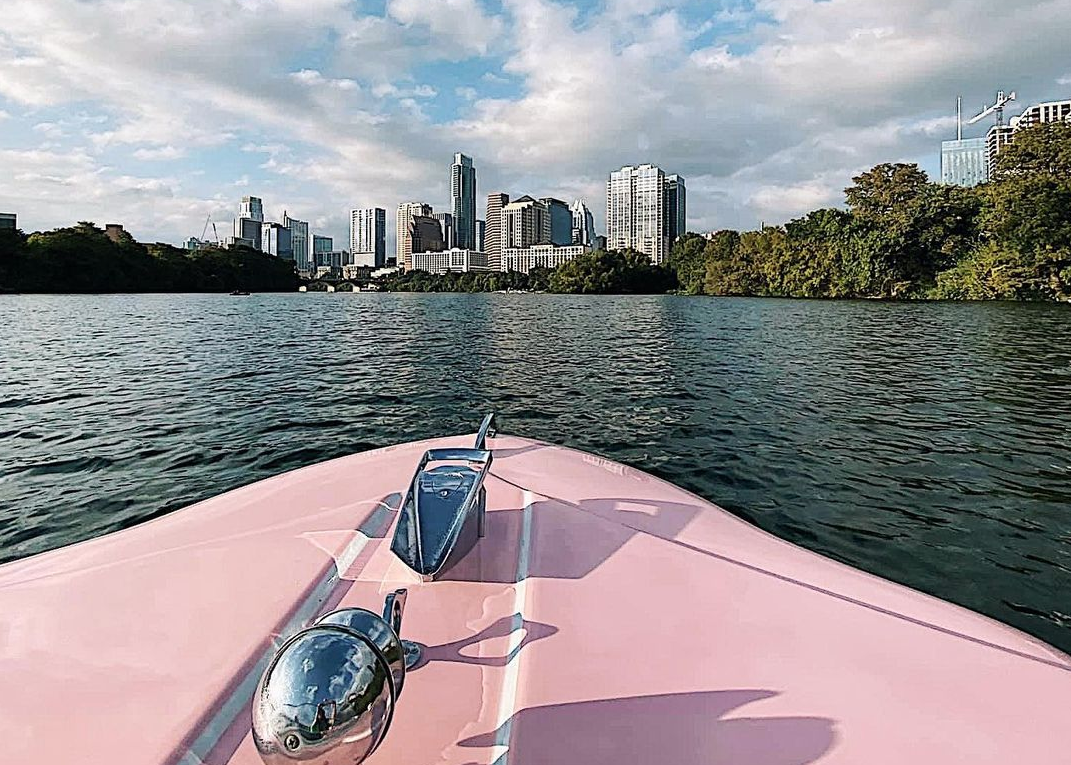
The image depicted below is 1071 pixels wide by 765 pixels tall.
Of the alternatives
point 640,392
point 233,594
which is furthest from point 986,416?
point 233,594

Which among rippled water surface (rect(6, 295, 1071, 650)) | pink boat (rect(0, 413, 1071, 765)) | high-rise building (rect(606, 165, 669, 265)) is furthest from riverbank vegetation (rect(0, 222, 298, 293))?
high-rise building (rect(606, 165, 669, 265))

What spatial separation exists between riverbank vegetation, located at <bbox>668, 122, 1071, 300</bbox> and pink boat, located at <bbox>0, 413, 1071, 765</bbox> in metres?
48.6

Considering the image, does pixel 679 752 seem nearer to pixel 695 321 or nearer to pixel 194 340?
pixel 194 340

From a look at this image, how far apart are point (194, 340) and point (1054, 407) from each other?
876 inches

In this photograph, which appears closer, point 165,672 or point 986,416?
point 165,672

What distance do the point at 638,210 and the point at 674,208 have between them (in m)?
10.7

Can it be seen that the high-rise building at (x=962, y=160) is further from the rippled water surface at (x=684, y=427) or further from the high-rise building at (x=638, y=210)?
the rippled water surface at (x=684, y=427)

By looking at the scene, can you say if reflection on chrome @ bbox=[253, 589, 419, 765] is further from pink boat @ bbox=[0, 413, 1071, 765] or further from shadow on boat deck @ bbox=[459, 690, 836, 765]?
shadow on boat deck @ bbox=[459, 690, 836, 765]

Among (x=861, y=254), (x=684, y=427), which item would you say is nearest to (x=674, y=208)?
(x=861, y=254)

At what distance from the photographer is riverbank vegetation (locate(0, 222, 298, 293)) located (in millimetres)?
74438

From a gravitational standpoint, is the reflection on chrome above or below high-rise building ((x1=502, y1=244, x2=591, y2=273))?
below

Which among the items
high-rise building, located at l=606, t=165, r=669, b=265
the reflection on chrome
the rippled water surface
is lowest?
the rippled water surface

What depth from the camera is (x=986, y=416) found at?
877 centimetres

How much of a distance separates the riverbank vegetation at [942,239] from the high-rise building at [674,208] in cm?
12276
